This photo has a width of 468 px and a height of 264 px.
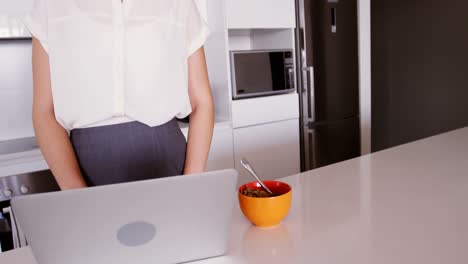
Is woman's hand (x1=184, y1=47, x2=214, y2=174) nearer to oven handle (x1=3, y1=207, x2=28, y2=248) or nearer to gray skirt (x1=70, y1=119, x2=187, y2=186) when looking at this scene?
gray skirt (x1=70, y1=119, x2=187, y2=186)

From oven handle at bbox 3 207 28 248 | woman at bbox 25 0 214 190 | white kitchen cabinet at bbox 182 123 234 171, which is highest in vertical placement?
woman at bbox 25 0 214 190

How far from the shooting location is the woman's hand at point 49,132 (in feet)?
3.04

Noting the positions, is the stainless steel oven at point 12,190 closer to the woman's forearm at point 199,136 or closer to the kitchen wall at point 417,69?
the woman's forearm at point 199,136

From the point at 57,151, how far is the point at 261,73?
1799 millimetres

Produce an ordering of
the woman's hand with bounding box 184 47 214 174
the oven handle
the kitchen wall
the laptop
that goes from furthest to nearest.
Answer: the kitchen wall, the oven handle, the woman's hand with bounding box 184 47 214 174, the laptop

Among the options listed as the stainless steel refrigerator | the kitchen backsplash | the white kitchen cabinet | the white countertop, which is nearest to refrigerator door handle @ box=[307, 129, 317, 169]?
the stainless steel refrigerator

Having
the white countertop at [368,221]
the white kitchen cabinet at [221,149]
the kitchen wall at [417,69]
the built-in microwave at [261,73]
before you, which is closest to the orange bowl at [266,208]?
the white countertop at [368,221]

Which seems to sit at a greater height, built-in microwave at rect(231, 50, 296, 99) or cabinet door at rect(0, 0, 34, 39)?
cabinet door at rect(0, 0, 34, 39)

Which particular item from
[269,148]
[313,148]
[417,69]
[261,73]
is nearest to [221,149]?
[269,148]

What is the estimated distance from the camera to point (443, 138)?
162 centimetres

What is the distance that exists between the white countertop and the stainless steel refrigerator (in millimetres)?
1579

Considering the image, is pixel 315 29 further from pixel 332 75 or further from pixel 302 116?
pixel 302 116

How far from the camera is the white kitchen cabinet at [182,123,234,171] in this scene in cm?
238

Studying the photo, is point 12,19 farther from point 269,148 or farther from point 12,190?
point 269,148
